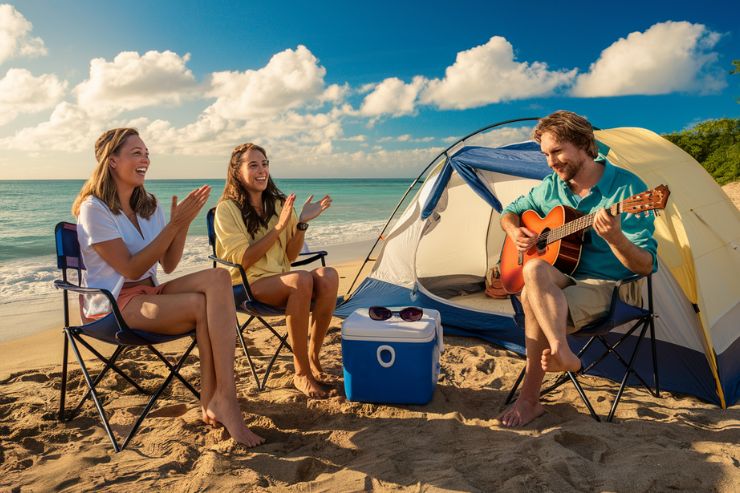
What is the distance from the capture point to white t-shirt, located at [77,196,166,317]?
241 centimetres

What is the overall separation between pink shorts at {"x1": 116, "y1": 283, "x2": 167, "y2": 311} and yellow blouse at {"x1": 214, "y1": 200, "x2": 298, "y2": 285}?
482mm

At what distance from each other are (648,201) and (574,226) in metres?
0.40

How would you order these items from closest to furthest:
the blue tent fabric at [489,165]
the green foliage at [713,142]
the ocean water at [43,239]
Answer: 1. the blue tent fabric at [489,165]
2. the ocean water at [43,239]
3. the green foliage at [713,142]

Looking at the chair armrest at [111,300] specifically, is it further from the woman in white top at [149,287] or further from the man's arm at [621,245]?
the man's arm at [621,245]

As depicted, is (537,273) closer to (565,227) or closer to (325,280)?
(565,227)

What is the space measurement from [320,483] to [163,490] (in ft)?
1.74

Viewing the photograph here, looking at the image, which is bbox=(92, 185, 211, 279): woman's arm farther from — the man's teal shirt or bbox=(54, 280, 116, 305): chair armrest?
the man's teal shirt

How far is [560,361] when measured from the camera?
2277 millimetres

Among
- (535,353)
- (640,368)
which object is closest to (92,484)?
(535,353)

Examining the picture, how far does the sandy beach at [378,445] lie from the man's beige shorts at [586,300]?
45 centimetres

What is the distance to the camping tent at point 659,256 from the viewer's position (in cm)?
297

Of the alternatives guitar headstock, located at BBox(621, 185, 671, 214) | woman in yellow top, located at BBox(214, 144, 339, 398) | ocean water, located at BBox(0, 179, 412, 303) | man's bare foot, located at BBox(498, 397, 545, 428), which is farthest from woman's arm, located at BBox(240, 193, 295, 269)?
ocean water, located at BBox(0, 179, 412, 303)

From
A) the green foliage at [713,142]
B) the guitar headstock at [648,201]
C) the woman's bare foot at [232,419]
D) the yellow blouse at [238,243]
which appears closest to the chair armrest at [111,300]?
the woman's bare foot at [232,419]

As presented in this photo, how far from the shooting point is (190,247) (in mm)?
9531
